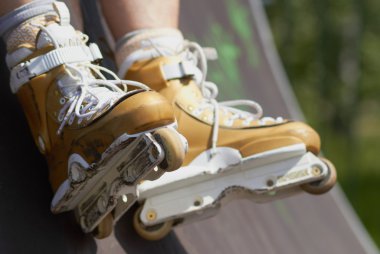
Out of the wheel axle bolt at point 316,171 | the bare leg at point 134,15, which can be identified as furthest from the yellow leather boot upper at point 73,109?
the wheel axle bolt at point 316,171

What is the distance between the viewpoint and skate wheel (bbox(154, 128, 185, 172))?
204 cm

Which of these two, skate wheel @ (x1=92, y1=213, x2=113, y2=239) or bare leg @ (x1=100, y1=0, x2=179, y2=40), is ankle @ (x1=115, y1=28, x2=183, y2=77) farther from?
skate wheel @ (x1=92, y1=213, x2=113, y2=239)

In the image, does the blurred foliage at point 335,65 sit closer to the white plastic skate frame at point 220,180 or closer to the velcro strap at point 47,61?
the white plastic skate frame at point 220,180

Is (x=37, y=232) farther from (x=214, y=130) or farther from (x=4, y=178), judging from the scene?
(x=214, y=130)

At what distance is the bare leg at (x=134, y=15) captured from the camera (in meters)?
2.52

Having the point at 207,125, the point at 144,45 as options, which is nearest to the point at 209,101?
the point at 207,125

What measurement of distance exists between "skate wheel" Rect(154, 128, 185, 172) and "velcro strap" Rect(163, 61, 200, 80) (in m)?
0.44

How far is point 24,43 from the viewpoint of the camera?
231 centimetres

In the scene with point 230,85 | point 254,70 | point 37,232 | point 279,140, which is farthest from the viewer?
point 254,70

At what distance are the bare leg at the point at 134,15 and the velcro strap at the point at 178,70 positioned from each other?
0.10 metres

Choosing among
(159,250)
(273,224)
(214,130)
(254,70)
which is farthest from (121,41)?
(254,70)

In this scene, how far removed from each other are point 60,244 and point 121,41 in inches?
19.4

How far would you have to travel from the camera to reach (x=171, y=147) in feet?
6.69

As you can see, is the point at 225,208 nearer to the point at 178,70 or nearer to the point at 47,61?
the point at 178,70
